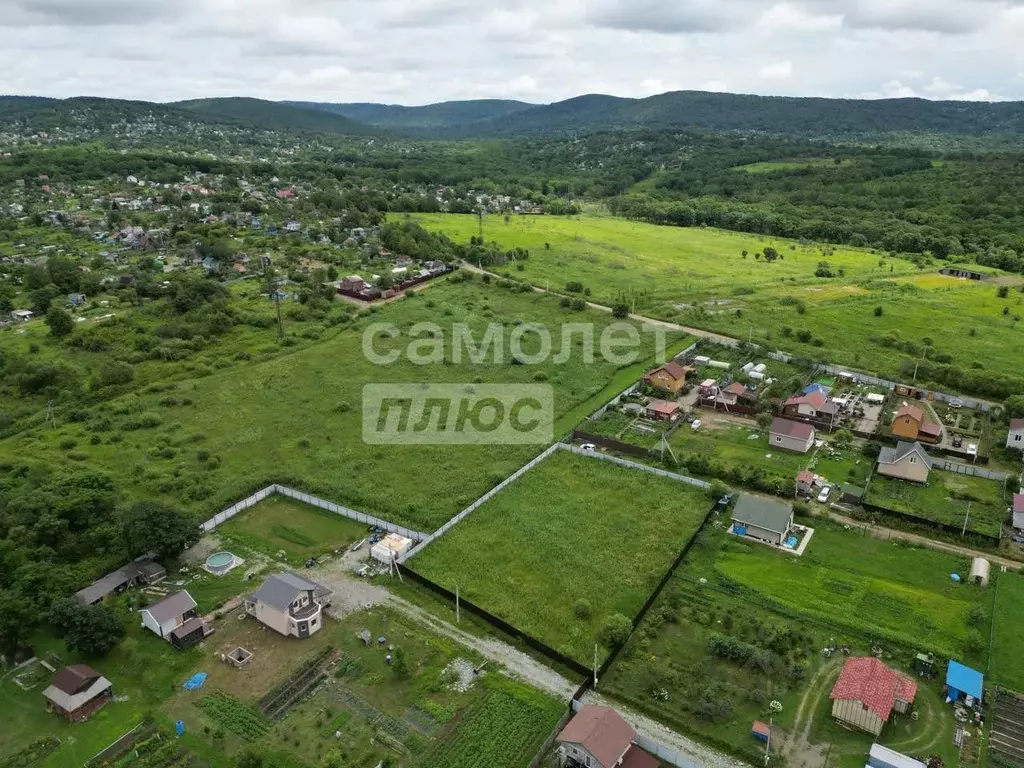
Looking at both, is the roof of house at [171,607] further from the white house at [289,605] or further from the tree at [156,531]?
the tree at [156,531]

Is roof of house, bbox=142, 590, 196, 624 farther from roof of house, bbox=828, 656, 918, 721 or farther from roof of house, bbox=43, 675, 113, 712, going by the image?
roof of house, bbox=828, 656, 918, 721

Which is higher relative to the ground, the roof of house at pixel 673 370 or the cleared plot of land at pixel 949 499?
the roof of house at pixel 673 370

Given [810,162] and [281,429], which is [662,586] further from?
[810,162]

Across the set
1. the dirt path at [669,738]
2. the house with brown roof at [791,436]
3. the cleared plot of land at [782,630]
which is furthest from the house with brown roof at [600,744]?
the house with brown roof at [791,436]

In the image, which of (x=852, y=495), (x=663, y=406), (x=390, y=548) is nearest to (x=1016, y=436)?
(x=852, y=495)

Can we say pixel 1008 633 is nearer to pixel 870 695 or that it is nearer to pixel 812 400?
pixel 870 695

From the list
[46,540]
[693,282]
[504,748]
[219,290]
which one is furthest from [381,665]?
[693,282]

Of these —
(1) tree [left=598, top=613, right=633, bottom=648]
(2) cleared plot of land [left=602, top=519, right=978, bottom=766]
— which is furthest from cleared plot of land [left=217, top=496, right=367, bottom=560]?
(2) cleared plot of land [left=602, top=519, right=978, bottom=766]
